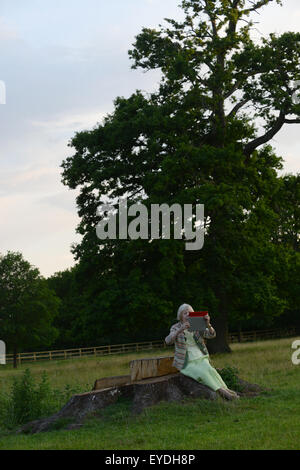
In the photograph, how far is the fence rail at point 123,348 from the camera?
56938 mm

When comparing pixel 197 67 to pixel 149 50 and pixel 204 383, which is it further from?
pixel 204 383

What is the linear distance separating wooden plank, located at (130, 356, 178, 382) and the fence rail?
139 ft

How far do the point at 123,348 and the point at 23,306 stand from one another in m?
12.5

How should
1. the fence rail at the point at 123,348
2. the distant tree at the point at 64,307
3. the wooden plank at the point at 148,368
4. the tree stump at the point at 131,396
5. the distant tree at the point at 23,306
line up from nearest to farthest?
the tree stump at the point at 131,396 < the wooden plank at the point at 148,368 < the distant tree at the point at 23,306 < the fence rail at the point at 123,348 < the distant tree at the point at 64,307

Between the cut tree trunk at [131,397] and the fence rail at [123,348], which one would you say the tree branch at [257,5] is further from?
the fence rail at [123,348]

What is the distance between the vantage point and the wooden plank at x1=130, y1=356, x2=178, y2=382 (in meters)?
13.6

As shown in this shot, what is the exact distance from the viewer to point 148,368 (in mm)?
13688

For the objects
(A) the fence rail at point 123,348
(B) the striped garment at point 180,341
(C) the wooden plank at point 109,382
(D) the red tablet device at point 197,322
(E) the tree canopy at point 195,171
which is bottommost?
(A) the fence rail at point 123,348

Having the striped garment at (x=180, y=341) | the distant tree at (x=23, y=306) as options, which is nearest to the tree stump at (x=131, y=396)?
the striped garment at (x=180, y=341)

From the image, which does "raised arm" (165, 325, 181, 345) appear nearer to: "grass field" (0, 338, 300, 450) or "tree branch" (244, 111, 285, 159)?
"grass field" (0, 338, 300, 450)

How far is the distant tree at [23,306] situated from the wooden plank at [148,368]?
37.2m

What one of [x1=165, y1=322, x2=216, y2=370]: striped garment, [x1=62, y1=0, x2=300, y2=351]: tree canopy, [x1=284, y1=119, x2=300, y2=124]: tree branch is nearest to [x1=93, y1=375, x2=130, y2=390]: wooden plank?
[x1=165, y1=322, x2=216, y2=370]: striped garment

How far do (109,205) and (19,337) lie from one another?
78.8 feet

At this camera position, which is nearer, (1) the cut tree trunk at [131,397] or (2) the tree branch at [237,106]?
(1) the cut tree trunk at [131,397]
